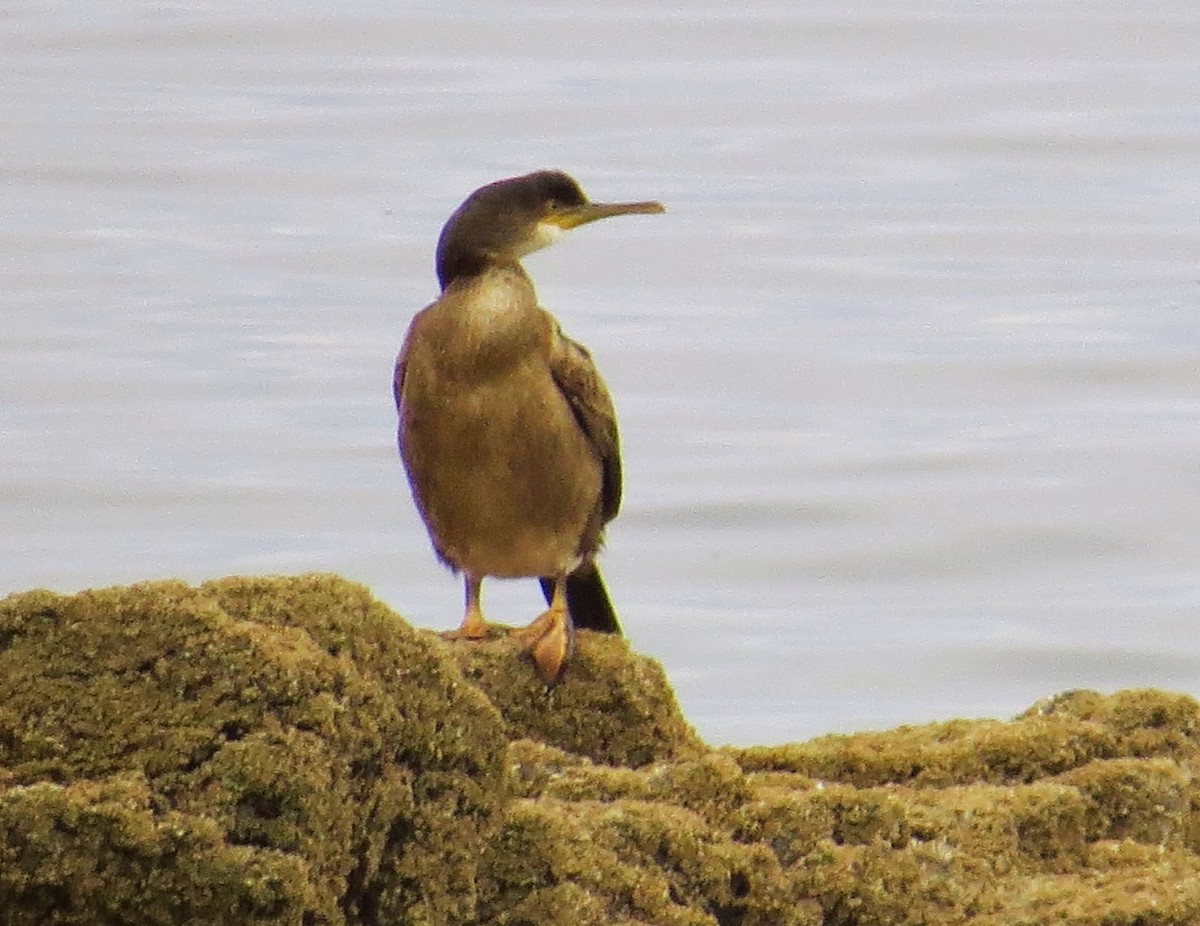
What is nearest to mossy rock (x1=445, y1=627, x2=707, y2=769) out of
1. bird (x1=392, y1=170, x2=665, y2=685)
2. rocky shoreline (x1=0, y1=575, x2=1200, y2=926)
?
rocky shoreline (x1=0, y1=575, x2=1200, y2=926)

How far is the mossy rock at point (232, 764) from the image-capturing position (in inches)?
178

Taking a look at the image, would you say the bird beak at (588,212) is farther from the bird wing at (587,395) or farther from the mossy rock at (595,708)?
the mossy rock at (595,708)

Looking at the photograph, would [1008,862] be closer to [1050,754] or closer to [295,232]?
[1050,754]

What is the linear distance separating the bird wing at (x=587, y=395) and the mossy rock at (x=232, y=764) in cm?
250

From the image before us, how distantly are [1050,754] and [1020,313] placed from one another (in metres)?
23.5

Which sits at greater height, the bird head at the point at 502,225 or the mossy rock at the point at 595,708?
the bird head at the point at 502,225

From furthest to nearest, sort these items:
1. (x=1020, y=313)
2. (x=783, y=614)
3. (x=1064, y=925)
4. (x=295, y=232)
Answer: (x=295, y=232), (x=1020, y=313), (x=783, y=614), (x=1064, y=925)

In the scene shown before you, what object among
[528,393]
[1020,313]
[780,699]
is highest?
[1020,313]

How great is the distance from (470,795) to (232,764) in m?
0.56

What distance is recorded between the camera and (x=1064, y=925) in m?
5.29

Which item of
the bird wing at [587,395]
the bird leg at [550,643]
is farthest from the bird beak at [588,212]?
the bird leg at [550,643]

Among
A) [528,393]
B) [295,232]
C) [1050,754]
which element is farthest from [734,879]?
[295,232]

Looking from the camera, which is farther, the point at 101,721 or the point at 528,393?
the point at 528,393

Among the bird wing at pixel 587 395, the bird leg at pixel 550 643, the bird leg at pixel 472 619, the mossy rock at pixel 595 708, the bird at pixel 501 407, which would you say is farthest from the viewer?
the bird wing at pixel 587 395
